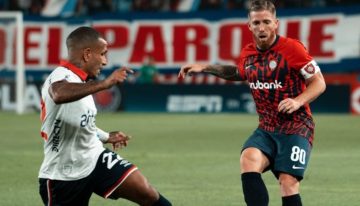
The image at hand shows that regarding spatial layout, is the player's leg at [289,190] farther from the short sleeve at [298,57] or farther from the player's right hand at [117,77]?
the player's right hand at [117,77]

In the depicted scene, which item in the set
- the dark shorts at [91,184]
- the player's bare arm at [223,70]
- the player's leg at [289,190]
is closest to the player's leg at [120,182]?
the dark shorts at [91,184]

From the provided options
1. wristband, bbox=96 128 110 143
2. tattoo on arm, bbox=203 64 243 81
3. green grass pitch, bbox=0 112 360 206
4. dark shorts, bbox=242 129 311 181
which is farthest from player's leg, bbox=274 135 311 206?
green grass pitch, bbox=0 112 360 206

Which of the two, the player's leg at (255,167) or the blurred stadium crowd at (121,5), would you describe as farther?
the blurred stadium crowd at (121,5)

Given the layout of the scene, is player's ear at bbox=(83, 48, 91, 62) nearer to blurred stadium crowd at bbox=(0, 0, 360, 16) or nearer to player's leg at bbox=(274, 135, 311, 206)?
player's leg at bbox=(274, 135, 311, 206)

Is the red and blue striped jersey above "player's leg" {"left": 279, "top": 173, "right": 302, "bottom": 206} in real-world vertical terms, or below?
above

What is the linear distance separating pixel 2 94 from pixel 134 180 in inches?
789

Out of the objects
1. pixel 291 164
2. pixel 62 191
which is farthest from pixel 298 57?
pixel 62 191

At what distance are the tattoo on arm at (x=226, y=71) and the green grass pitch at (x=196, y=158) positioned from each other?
72.6 inches

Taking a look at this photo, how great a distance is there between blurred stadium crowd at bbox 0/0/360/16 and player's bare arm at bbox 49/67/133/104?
2125 cm

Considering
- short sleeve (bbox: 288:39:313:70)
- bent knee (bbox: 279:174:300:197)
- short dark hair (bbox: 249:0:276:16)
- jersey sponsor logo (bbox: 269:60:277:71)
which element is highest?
short dark hair (bbox: 249:0:276:16)

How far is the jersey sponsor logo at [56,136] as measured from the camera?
6.85 metres

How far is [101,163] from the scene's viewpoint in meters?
7.01

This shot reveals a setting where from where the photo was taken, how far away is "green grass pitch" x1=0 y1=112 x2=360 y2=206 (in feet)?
33.9

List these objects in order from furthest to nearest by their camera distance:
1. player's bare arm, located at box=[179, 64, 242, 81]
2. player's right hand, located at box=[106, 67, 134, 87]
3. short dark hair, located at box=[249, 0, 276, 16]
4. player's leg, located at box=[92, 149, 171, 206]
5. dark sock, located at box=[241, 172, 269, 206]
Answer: player's bare arm, located at box=[179, 64, 242, 81] < short dark hair, located at box=[249, 0, 276, 16] < dark sock, located at box=[241, 172, 269, 206] < player's leg, located at box=[92, 149, 171, 206] < player's right hand, located at box=[106, 67, 134, 87]
